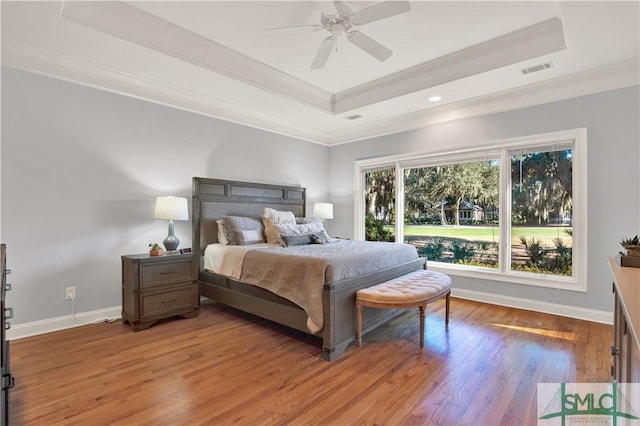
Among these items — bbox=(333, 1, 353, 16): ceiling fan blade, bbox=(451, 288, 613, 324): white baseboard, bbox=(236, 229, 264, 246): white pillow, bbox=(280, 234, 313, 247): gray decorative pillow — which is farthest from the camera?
bbox=(236, 229, 264, 246): white pillow

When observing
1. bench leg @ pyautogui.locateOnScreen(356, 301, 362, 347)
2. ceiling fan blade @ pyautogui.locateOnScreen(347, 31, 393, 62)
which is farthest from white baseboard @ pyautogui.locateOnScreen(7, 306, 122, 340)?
ceiling fan blade @ pyautogui.locateOnScreen(347, 31, 393, 62)

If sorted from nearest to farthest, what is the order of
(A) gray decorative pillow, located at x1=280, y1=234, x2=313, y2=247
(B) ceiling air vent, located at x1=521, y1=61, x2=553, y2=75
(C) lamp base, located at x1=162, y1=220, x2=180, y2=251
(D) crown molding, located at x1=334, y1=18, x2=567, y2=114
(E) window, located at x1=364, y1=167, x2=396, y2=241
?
(D) crown molding, located at x1=334, y1=18, x2=567, y2=114 → (B) ceiling air vent, located at x1=521, y1=61, x2=553, y2=75 → (C) lamp base, located at x1=162, y1=220, x2=180, y2=251 → (A) gray decorative pillow, located at x1=280, y1=234, x2=313, y2=247 → (E) window, located at x1=364, y1=167, x2=396, y2=241

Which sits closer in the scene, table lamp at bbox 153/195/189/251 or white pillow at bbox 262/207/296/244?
table lamp at bbox 153/195/189/251

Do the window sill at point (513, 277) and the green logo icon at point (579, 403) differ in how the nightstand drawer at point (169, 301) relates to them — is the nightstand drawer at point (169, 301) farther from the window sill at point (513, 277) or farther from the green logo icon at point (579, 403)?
the window sill at point (513, 277)

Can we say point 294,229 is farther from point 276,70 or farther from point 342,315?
point 276,70

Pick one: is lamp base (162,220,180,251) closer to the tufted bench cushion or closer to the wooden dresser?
the tufted bench cushion

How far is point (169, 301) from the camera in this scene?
10.7 feet

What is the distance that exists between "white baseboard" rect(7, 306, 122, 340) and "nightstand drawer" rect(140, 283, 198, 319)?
1.95 ft

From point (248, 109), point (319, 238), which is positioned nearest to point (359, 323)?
point (319, 238)

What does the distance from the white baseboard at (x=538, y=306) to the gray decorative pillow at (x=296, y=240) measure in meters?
2.24

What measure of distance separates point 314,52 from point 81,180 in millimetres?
2748

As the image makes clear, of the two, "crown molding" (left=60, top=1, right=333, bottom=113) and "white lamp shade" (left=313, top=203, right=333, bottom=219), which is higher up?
"crown molding" (left=60, top=1, right=333, bottom=113)

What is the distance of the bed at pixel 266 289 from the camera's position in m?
2.50

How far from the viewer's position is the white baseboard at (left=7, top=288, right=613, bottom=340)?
9.43ft
